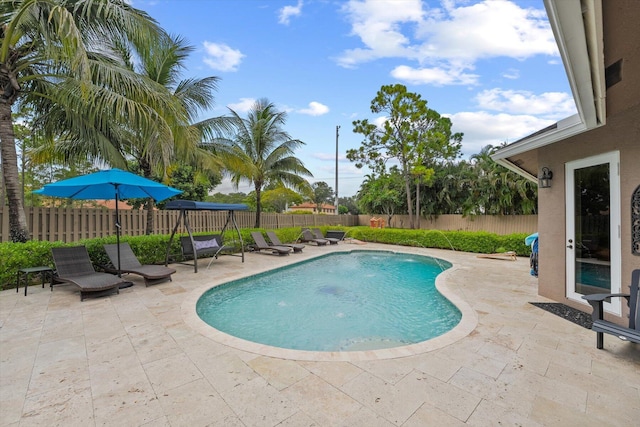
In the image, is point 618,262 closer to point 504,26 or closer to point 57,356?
point 504,26

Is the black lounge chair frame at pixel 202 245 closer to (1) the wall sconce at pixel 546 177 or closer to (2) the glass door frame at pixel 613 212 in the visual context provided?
(1) the wall sconce at pixel 546 177

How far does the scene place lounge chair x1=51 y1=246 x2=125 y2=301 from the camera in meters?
5.17

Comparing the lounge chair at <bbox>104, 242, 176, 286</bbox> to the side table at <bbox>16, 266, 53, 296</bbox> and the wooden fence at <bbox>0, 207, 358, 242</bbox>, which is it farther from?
the wooden fence at <bbox>0, 207, 358, 242</bbox>

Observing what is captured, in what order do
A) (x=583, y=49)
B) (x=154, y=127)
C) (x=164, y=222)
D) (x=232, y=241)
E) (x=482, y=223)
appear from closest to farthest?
(x=583, y=49), (x=154, y=127), (x=164, y=222), (x=232, y=241), (x=482, y=223)

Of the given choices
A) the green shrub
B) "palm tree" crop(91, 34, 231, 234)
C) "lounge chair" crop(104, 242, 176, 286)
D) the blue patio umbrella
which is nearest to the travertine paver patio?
"lounge chair" crop(104, 242, 176, 286)

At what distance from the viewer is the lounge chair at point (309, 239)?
577 inches

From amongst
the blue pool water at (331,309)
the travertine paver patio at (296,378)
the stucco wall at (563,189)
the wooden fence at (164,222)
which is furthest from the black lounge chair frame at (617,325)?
the wooden fence at (164,222)

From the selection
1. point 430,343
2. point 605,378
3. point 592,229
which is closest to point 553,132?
point 592,229

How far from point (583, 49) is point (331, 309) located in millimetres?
5018

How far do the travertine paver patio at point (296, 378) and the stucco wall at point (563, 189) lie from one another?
3.64ft

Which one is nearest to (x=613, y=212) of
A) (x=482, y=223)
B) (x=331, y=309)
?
(x=331, y=309)

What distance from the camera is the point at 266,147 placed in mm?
14344

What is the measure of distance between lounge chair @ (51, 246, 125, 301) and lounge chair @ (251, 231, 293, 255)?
595 cm

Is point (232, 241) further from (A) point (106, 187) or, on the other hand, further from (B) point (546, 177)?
(B) point (546, 177)
